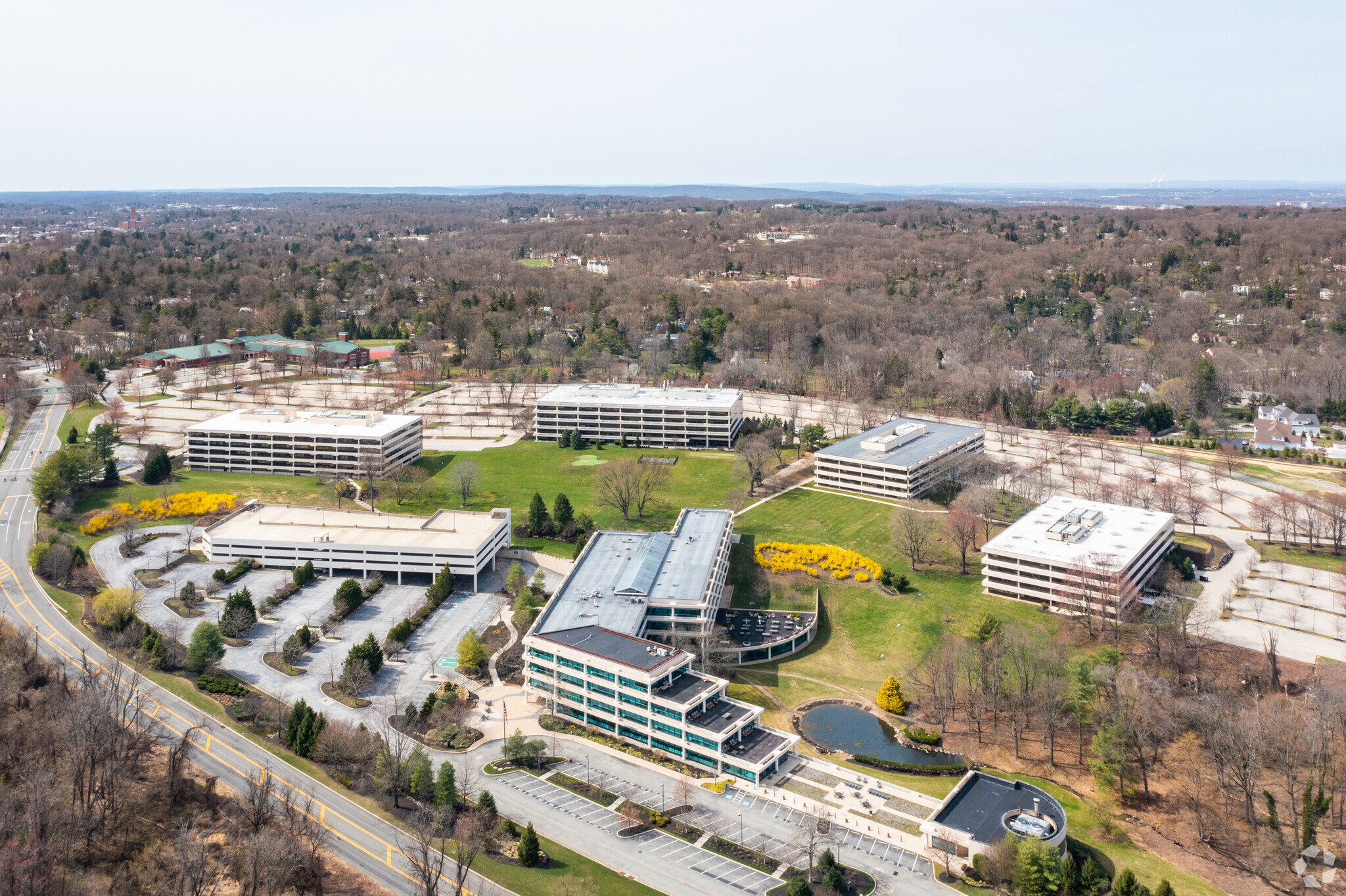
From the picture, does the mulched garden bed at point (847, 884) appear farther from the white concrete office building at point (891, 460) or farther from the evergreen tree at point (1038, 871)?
the white concrete office building at point (891, 460)

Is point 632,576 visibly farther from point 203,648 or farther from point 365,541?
point 203,648

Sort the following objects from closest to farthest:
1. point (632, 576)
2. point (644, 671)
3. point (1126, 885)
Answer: point (1126, 885)
point (644, 671)
point (632, 576)

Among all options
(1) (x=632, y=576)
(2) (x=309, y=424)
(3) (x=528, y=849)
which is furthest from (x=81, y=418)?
(3) (x=528, y=849)

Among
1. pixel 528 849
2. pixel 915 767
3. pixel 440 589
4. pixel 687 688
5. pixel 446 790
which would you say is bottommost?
pixel 915 767

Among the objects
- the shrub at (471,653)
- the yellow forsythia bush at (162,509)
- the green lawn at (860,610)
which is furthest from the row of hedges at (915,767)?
the yellow forsythia bush at (162,509)

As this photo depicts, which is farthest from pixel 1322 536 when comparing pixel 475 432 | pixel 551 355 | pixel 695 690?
pixel 551 355

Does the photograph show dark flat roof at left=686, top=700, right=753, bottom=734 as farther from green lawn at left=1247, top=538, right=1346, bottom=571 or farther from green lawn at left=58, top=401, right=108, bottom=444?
green lawn at left=58, top=401, right=108, bottom=444

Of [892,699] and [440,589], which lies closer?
[892,699]
